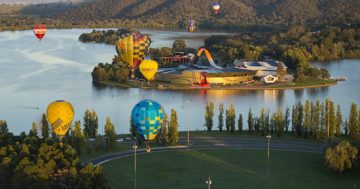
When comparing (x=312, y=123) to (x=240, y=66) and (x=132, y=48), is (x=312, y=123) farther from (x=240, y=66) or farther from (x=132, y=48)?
(x=240, y=66)

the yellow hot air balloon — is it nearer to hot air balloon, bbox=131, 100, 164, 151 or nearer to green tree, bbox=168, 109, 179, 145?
green tree, bbox=168, 109, 179, 145

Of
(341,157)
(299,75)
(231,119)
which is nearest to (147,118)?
(231,119)

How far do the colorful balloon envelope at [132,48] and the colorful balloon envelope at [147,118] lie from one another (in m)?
20.0

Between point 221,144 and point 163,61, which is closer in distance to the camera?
point 221,144

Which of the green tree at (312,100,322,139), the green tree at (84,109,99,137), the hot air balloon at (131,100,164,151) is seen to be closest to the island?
the green tree at (84,109,99,137)

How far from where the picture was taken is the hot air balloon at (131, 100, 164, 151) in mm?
23812

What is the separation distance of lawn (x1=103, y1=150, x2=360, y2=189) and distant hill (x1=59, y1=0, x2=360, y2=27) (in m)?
71.5

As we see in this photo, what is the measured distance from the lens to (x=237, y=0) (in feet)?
456

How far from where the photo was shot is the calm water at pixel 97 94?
115ft

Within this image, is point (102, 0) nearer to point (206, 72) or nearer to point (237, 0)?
point (237, 0)

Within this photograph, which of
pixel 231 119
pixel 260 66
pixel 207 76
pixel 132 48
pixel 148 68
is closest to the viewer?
pixel 231 119

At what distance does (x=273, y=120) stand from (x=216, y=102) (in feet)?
36.2

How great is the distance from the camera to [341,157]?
2177 cm

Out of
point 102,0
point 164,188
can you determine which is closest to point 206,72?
point 164,188
